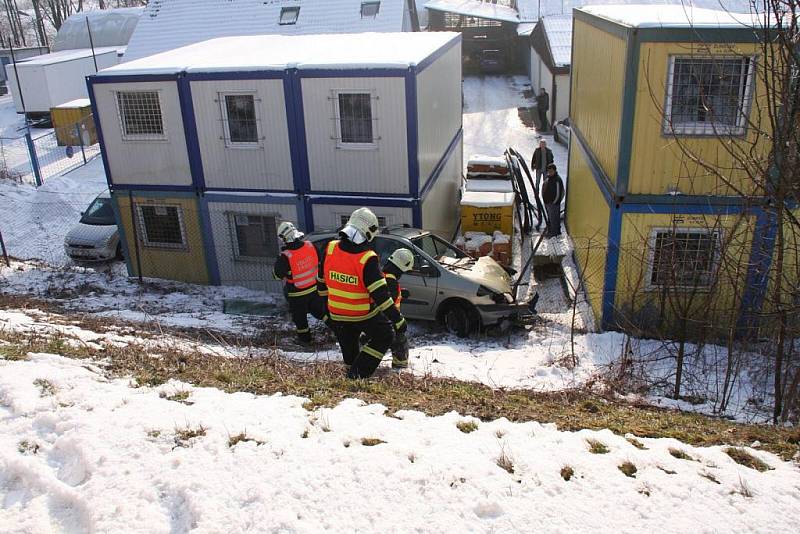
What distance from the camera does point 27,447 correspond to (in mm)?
4750

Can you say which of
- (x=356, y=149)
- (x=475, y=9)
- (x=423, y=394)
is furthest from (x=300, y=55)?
(x=475, y=9)

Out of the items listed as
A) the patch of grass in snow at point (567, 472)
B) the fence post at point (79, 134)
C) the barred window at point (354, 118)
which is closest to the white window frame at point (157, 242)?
the barred window at point (354, 118)

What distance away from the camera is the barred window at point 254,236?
13.0 metres

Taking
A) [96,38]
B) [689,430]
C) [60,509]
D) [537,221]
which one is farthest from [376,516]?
[96,38]

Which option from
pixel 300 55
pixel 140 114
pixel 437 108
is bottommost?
pixel 437 108

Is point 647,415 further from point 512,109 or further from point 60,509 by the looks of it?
point 512,109

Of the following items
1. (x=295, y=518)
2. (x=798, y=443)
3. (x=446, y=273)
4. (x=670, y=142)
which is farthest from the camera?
(x=446, y=273)

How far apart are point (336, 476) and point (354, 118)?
27.7ft

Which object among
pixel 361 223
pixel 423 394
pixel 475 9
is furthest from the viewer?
pixel 475 9

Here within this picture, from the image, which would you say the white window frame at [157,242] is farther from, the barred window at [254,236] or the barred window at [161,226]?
the barred window at [254,236]

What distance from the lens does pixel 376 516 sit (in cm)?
416

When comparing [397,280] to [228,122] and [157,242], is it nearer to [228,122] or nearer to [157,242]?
[228,122]

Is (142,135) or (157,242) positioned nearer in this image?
(142,135)

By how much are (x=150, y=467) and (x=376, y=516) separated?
166cm
